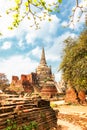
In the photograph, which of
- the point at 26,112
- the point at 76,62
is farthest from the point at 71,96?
the point at 26,112

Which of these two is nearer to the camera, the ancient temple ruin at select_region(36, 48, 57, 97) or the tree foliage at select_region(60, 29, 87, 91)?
the tree foliage at select_region(60, 29, 87, 91)

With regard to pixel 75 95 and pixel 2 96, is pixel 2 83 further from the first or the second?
pixel 2 96

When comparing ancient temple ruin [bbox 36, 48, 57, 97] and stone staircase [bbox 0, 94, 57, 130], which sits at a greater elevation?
ancient temple ruin [bbox 36, 48, 57, 97]

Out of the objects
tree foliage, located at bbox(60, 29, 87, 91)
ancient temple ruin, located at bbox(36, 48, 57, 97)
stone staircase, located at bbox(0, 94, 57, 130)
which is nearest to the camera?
stone staircase, located at bbox(0, 94, 57, 130)

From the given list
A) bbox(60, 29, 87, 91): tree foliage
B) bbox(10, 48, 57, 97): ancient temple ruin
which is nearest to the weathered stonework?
bbox(60, 29, 87, 91): tree foliage

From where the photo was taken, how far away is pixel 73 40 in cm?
3083

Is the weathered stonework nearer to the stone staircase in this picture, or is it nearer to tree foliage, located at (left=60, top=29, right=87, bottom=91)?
tree foliage, located at (left=60, top=29, right=87, bottom=91)

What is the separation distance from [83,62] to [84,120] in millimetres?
6967

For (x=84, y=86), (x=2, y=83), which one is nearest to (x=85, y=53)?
(x=84, y=86)

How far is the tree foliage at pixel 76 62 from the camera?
2430 centimetres

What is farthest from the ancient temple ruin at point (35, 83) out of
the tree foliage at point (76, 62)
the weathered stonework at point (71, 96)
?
the tree foliage at point (76, 62)

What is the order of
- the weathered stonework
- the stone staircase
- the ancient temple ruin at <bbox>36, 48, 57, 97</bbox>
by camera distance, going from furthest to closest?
the ancient temple ruin at <bbox>36, 48, 57, 97</bbox>
the weathered stonework
the stone staircase

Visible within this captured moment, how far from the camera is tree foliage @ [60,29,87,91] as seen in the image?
24.3 meters

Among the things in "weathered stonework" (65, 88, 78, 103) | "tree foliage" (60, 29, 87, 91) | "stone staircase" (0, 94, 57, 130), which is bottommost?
"stone staircase" (0, 94, 57, 130)
